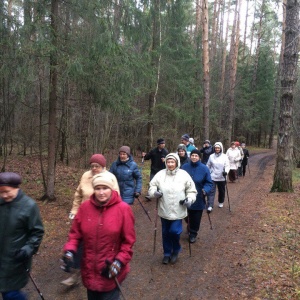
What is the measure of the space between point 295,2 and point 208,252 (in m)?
8.71

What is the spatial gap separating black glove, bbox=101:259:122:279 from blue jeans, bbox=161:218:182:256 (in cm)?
237

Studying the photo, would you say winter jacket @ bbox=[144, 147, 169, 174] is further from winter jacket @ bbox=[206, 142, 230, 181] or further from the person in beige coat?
the person in beige coat

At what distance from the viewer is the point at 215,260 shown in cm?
562

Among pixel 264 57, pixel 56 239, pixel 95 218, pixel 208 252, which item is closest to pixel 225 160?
pixel 208 252

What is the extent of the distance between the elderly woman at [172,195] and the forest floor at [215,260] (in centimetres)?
70

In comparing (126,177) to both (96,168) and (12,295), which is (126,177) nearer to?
(96,168)

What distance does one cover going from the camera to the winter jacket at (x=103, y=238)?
2.93 meters

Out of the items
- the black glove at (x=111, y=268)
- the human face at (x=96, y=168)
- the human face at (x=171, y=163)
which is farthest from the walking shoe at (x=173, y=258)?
the black glove at (x=111, y=268)

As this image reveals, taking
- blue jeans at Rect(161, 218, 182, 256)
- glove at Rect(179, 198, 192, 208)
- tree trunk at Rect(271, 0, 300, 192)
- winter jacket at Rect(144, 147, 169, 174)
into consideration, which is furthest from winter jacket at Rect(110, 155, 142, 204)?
tree trunk at Rect(271, 0, 300, 192)

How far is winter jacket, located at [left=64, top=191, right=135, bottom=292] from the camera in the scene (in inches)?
115

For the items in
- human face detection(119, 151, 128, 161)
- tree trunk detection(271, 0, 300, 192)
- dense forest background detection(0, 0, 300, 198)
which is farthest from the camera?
tree trunk detection(271, 0, 300, 192)

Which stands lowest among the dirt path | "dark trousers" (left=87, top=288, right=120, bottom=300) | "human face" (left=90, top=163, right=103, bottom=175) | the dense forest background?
the dirt path

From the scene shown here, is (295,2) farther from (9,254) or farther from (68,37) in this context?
(9,254)

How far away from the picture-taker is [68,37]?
789 centimetres
